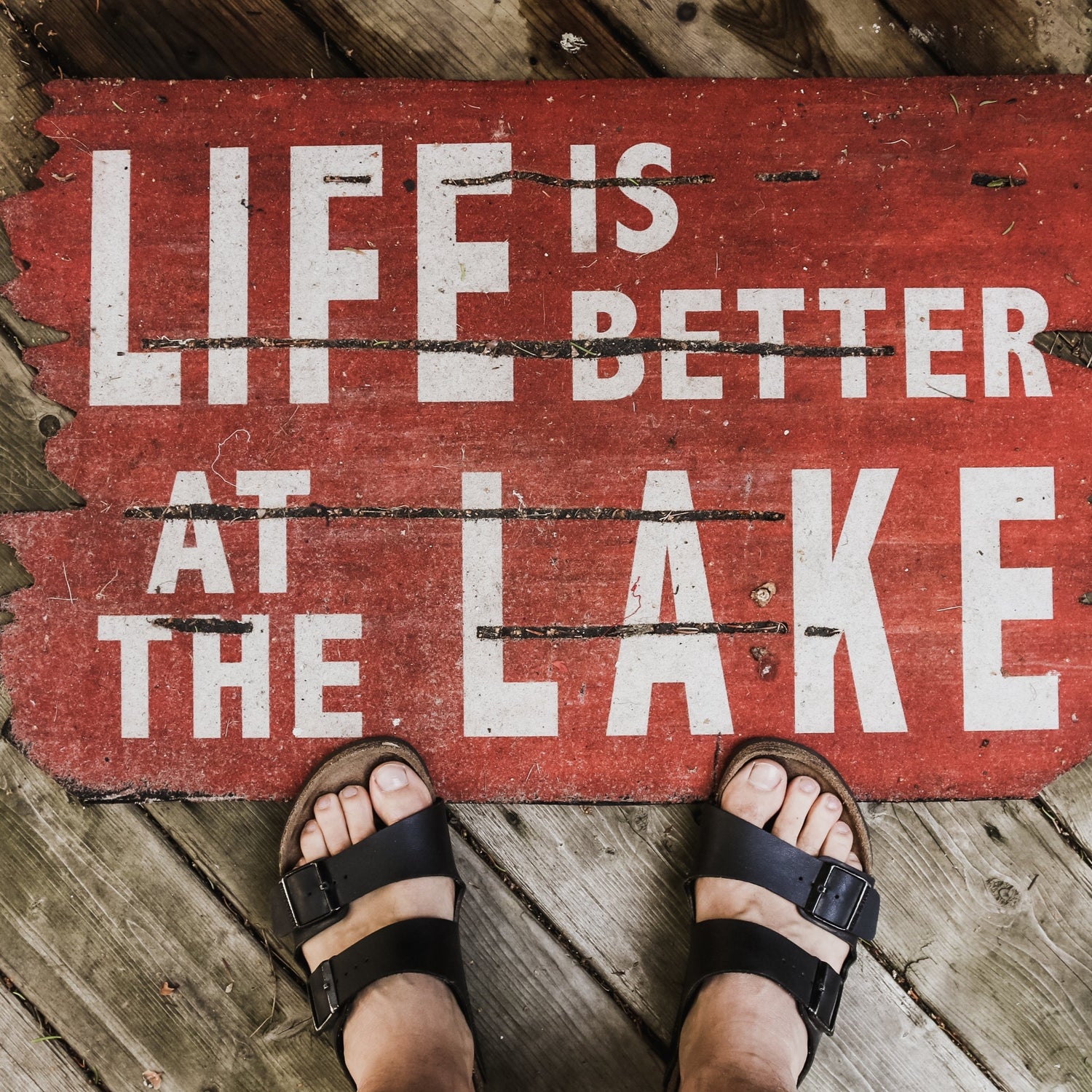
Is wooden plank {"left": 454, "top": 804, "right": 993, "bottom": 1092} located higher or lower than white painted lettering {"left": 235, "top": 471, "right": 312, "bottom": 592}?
lower

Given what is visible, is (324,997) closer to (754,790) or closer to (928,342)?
(754,790)

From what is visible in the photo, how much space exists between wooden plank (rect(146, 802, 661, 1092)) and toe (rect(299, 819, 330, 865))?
0.04 meters

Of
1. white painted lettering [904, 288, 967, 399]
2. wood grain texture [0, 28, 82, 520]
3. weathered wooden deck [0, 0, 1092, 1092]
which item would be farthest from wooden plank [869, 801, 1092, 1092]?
wood grain texture [0, 28, 82, 520]

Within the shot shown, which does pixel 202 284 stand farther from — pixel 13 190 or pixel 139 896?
pixel 139 896

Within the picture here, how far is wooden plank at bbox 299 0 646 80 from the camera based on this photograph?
0.97 meters

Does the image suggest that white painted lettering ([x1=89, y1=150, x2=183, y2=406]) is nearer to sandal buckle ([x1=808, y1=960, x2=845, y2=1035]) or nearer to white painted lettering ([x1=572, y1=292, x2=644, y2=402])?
white painted lettering ([x1=572, y1=292, x2=644, y2=402])

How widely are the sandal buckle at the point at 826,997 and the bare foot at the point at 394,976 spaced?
0.42m

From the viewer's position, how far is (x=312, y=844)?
37.9 inches

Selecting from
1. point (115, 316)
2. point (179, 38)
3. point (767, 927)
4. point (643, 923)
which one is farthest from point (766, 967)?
point (179, 38)

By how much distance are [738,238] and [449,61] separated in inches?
16.7

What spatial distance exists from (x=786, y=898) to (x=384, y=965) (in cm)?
50

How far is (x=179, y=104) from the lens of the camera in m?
0.97

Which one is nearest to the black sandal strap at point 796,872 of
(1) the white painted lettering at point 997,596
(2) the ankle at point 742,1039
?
(2) the ankle at point 742,1039

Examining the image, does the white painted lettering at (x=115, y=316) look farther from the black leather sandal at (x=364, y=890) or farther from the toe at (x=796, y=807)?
the toe at (x=796, y=807)
